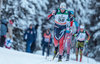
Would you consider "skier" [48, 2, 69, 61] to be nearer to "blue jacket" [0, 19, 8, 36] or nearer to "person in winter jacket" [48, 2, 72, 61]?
"person in winter jacket" [48, 2, 72, 61]

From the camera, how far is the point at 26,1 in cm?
1797

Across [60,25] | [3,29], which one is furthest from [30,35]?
[60,25]

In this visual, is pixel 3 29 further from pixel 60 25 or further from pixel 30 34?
pixel 60 25

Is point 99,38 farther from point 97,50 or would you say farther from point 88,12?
point 88,12

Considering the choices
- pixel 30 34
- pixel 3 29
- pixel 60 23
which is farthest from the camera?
pixel 30 34

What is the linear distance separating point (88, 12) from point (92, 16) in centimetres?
66

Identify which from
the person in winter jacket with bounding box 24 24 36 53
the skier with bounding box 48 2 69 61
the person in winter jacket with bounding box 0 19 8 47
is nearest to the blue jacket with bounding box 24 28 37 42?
the person in winter jacket with bounding box 24 24 36 53

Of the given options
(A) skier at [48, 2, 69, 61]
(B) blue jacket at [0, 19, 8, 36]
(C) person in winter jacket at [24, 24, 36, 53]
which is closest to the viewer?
(A) skier at [48, 2, 69, 61]

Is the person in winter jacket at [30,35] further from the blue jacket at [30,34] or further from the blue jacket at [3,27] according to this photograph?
the blue jacket at [3,27]

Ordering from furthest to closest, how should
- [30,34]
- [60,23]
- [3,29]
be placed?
[30,34] < [3,29] < [60,23]

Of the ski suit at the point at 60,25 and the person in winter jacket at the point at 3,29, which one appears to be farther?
the person in winter jacket at the point at 3,29

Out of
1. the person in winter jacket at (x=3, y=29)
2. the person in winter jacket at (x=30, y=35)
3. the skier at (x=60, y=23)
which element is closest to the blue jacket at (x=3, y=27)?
the person in winter jacket at (x=3, y=29)

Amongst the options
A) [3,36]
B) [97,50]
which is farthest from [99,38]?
[3,36]

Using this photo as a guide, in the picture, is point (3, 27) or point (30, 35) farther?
point (30, 35)
